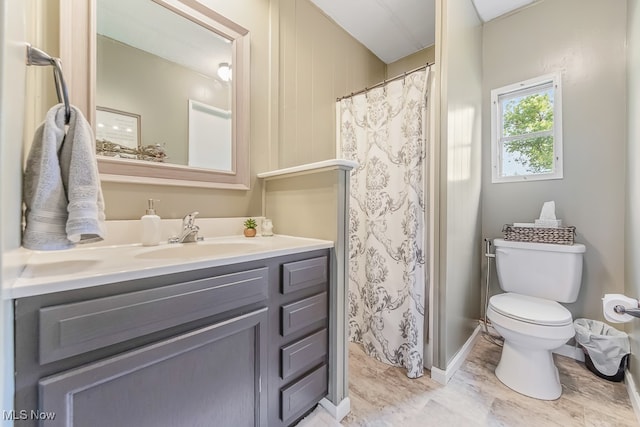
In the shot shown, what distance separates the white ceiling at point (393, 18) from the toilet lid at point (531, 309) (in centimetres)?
215

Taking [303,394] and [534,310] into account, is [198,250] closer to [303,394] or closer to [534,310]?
[303,394]

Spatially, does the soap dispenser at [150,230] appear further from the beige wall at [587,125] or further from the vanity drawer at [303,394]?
the beige wall at [587,125]

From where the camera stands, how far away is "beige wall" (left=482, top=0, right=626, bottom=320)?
164cm

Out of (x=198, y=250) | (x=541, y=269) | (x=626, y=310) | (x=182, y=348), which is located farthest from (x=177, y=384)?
(x=541, y=269)

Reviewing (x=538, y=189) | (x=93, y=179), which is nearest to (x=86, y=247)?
(x=93, y=179)

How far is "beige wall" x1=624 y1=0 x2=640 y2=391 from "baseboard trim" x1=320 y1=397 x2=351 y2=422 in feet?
4.83

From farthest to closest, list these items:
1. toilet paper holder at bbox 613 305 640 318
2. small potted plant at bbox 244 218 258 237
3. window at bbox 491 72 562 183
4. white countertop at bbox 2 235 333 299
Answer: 1. window at bbox 491 72 562 183
2. small potted plant at bbox 244 218 258 237
3. toilet paper holder at bbox 613 305 640 318
4. white countertop at bbox 2 235 333 299

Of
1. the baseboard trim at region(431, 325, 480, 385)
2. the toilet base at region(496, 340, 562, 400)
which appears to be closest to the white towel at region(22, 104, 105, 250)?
the baseboard trim at region(431, 325, 480, 385)

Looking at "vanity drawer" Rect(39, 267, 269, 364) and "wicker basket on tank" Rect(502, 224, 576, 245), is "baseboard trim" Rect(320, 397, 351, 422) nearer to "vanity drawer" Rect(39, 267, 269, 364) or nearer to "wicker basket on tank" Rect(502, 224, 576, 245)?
"vanity drawer" Rect(39, 267, 269, 364)

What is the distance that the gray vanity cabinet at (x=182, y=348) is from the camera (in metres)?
0.57

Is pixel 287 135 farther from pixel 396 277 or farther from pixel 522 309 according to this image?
pixel 522 309

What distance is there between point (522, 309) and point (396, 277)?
2.36 ft

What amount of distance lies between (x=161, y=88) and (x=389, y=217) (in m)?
1.47

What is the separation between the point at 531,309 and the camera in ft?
4.87
